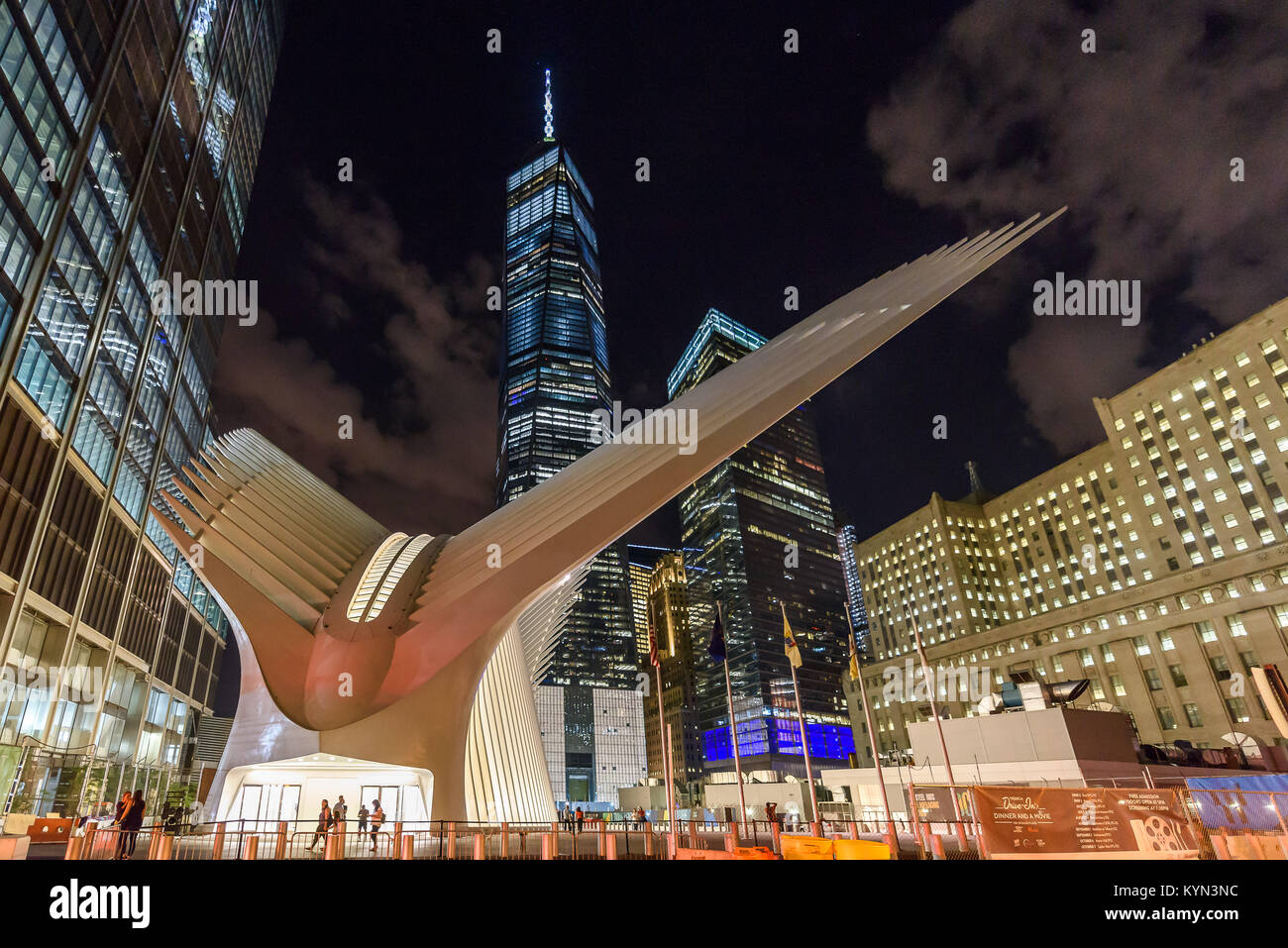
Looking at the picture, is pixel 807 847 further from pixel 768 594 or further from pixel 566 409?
pixel 566 409

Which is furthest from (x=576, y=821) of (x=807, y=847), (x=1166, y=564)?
(x=1166, y=564)

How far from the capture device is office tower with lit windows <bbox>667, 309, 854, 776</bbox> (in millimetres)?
140125

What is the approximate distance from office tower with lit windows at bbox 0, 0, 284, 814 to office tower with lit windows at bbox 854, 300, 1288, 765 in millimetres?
57962

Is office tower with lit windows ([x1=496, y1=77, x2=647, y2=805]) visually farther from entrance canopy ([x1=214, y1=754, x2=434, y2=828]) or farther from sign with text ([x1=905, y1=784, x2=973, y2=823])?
sign with text ([x1=905, y1=784, x2=973, y2=823])

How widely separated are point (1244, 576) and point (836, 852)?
64.6 meters

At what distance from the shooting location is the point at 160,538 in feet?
174

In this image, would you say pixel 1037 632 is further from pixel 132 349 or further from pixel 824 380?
pixel 132 349

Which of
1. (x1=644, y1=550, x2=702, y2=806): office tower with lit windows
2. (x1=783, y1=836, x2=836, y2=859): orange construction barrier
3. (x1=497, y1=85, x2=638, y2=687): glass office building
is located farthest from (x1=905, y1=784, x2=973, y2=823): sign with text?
(x1=497, y1=85, x2=638, y2=687): glass office building

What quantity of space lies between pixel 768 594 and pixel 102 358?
422 feet

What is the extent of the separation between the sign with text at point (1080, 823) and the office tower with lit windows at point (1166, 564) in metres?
32.2

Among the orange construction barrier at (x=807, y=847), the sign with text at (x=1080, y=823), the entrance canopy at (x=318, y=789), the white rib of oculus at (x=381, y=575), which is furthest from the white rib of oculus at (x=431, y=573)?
the sign with text at (x=1080, y=823)

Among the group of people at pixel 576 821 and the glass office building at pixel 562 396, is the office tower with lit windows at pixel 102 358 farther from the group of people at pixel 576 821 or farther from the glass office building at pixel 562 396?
the glass office building at pixel 562 396
